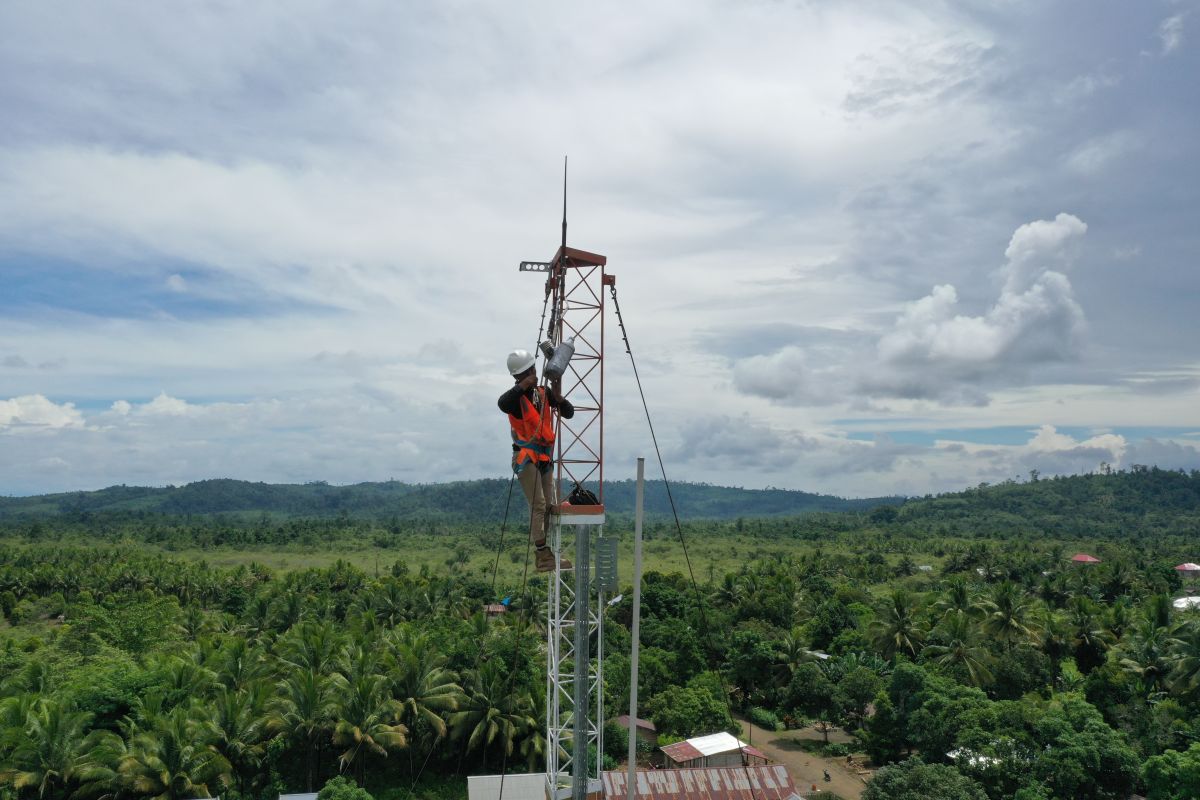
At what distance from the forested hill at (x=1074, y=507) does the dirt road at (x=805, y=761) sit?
317 feet

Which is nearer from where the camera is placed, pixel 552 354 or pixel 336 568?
pixel 552 354

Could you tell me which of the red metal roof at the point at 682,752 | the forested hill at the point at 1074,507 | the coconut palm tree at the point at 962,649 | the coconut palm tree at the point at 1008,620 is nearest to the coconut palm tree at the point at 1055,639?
the coconut palm tree at the point at 1008,620

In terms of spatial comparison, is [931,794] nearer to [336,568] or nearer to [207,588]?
[336,568]

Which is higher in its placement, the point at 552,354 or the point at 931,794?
the point at 552,354

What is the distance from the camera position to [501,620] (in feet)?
140

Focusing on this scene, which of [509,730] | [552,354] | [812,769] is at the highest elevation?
[552,354]

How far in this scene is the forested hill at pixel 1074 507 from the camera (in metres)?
137

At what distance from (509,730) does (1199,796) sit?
21.3 m

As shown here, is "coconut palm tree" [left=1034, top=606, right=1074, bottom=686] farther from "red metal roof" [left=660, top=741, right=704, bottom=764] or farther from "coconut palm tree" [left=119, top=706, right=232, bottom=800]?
"coconut palm tree" [left=119, top=706, right=232, bottom=800]

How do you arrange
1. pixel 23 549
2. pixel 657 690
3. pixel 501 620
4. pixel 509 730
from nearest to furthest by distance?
pixel 509 730 → pixel 657 690 → pixel 501 620 → pixel 23 549

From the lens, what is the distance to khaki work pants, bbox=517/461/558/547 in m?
15.5

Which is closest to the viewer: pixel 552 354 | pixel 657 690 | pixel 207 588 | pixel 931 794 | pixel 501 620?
pixel 552 354

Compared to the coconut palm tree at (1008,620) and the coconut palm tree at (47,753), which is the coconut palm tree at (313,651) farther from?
the coconut palm tree at (1008,620)

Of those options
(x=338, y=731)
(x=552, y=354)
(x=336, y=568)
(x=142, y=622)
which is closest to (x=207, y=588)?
(x=336, y=568)
